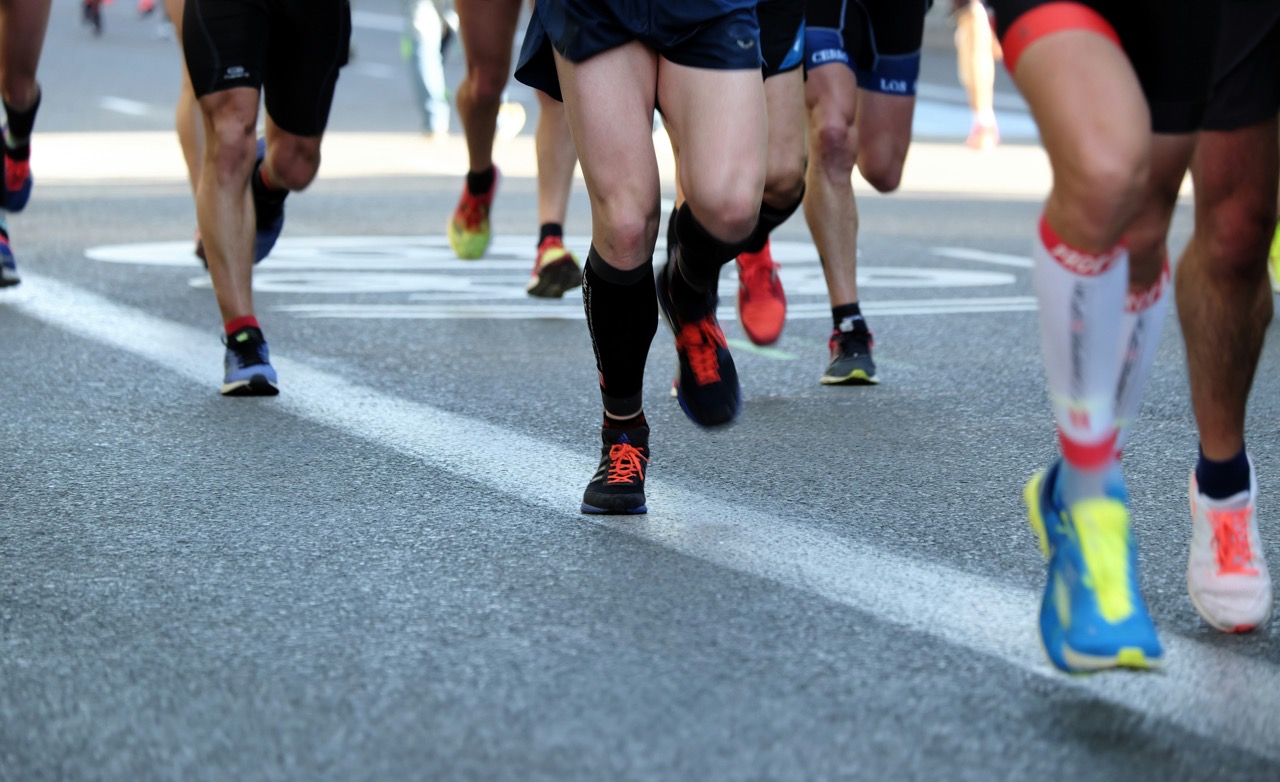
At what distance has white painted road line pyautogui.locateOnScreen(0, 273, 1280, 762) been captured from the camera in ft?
9.43

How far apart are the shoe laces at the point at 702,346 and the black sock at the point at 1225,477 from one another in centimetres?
130

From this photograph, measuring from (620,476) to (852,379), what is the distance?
6.40 feet

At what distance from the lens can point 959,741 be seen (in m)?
2.68

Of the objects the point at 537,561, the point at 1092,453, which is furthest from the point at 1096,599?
the point at 537,561

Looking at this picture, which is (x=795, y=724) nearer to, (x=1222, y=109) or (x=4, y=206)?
(x=1222, y=109)

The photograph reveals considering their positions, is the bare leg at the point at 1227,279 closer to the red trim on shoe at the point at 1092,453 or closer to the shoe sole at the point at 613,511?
the red trim on shoe at the point at 1092,453

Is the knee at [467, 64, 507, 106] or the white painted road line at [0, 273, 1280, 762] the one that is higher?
the white painted road line at [0, 273, 1280, 762]

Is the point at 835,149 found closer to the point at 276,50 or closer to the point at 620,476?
the point at 276,50

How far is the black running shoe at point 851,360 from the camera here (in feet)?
19.5

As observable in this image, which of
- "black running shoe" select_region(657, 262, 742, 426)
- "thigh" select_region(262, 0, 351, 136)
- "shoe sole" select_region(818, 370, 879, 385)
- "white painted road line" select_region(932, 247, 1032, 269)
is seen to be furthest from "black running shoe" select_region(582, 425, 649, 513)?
"white painted road line" select_region(932, 247, 1032, 269)

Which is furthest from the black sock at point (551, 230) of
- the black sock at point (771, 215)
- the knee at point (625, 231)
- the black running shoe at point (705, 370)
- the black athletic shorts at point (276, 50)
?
the knee at point (625, 231)

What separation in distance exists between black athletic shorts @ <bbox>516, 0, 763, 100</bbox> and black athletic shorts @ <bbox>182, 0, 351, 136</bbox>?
1899 mm

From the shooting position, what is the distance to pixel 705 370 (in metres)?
4.46

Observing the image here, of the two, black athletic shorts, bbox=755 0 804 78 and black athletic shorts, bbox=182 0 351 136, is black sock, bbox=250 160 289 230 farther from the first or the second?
black athletic shorts, bbox=755 0 804 78
